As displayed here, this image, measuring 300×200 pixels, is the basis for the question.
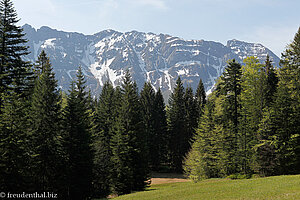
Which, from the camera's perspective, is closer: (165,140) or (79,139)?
(79,139)

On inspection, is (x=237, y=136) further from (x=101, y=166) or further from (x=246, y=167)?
(x=101, y=166)

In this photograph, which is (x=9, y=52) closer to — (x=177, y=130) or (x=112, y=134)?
(x=112, y=134)

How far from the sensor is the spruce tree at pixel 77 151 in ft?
108

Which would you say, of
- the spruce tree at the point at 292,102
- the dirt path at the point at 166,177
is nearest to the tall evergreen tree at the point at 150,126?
the dirt path at the point at 166,177

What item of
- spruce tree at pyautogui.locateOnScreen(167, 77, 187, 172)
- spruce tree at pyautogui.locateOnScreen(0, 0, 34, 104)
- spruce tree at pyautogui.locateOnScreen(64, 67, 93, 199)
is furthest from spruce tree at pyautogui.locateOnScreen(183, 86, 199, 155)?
spruce tree at pyautogui.locateOnScreen(0, 0, 34, 104)

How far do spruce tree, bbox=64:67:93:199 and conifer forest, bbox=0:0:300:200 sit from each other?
0.42 feet

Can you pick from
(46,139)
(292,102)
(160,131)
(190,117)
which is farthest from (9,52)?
(190,117)

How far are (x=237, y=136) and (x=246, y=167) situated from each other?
16.5ft

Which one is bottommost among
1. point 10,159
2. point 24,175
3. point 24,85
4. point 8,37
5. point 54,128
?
point 24,175

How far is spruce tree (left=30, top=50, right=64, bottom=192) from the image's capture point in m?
29.9

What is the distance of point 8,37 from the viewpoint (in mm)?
31516

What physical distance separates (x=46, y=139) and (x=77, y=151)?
4.66 meters

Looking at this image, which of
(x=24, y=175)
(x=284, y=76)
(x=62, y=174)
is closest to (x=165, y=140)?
(x=284, y=76)

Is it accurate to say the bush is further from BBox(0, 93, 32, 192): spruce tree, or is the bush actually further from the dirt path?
BBox(0, 93, 32, 192): spruce tree
